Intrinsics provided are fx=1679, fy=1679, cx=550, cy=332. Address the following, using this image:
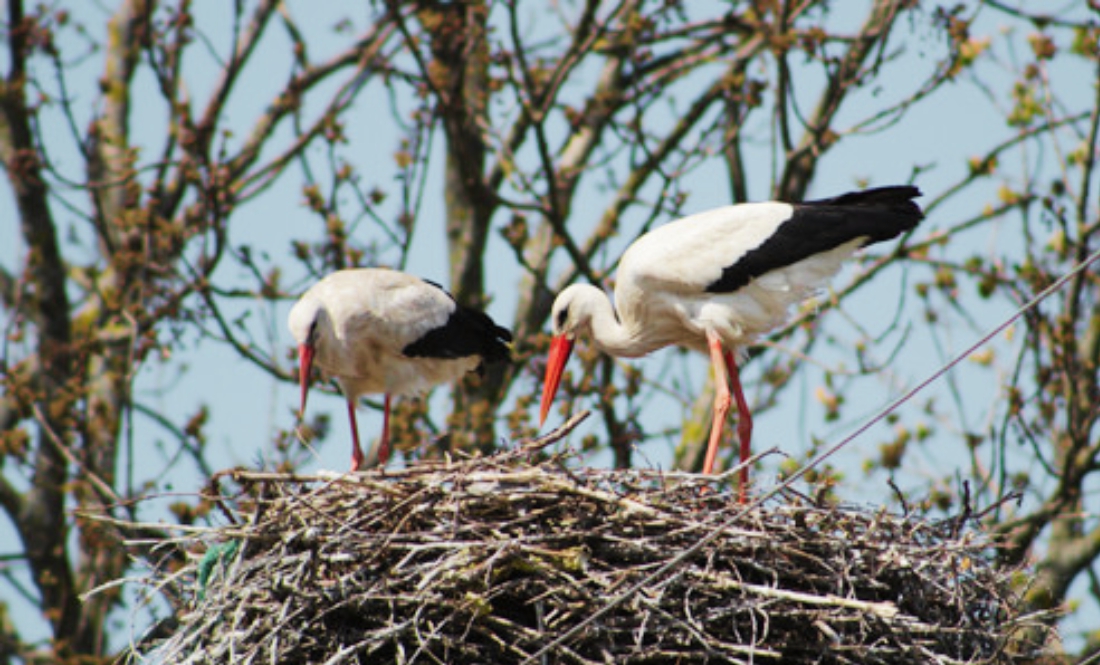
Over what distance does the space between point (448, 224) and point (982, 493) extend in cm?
511

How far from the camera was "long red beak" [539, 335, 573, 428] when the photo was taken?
369 inches

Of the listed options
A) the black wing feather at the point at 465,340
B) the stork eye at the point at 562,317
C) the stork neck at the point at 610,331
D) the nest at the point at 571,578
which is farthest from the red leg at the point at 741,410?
the nest at the point at 571,578

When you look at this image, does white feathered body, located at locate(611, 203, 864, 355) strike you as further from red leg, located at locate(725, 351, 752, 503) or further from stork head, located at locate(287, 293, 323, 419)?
stork head, located at locate(287, 293, 323, 419)

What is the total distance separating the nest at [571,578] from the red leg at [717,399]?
175 cm

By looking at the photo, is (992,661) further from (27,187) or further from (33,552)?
(27,187)

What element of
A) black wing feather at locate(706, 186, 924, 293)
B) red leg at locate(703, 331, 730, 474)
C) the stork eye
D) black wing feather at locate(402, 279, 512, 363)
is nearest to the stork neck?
the stork eye

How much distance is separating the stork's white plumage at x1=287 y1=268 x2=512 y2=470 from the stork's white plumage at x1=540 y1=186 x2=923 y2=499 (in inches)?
58.6

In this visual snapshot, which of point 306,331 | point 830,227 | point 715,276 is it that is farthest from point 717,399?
point 306,331

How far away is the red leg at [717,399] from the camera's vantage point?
8484mm

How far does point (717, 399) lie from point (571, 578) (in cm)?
306

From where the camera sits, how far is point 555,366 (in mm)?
9414

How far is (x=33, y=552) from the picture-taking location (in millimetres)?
12734

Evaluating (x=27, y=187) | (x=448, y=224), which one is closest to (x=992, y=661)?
(x=448, y=224)

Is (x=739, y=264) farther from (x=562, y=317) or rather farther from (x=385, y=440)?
(x=385, y=440)
